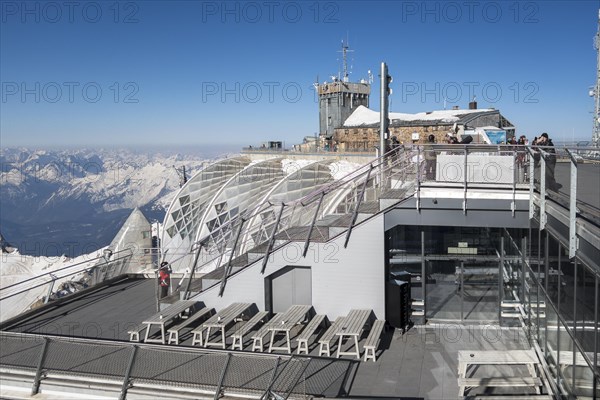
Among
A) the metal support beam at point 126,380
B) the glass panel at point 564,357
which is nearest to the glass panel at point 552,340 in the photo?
the glass panel at point 564,357

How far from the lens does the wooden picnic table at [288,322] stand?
426 inches

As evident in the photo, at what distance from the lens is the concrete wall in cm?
1237

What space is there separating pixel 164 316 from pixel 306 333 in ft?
9.98

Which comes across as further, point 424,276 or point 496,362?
point 424,276

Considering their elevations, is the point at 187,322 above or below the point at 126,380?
below

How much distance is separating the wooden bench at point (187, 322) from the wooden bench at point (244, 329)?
112 centimetres

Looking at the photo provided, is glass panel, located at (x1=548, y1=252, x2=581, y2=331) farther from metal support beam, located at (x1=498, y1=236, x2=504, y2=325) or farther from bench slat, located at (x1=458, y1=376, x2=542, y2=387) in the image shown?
metal support beam, located at (x1=498, y1=236, x2=504, y2=325)

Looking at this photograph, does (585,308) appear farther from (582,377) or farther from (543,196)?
(543,196)

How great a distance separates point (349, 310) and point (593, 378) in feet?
21.3


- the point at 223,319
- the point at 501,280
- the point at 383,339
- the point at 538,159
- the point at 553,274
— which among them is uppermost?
the point at 538,159

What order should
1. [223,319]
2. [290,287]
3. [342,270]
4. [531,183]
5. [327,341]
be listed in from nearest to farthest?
[327,341], [531,183], [223,319], [342,270], [290,287]

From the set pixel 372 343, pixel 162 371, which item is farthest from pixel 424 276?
pixel 162 371

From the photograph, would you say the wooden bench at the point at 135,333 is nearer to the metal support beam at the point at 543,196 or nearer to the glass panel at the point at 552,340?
the glass panel at the point at 552,340

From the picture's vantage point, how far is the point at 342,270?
12539mm
